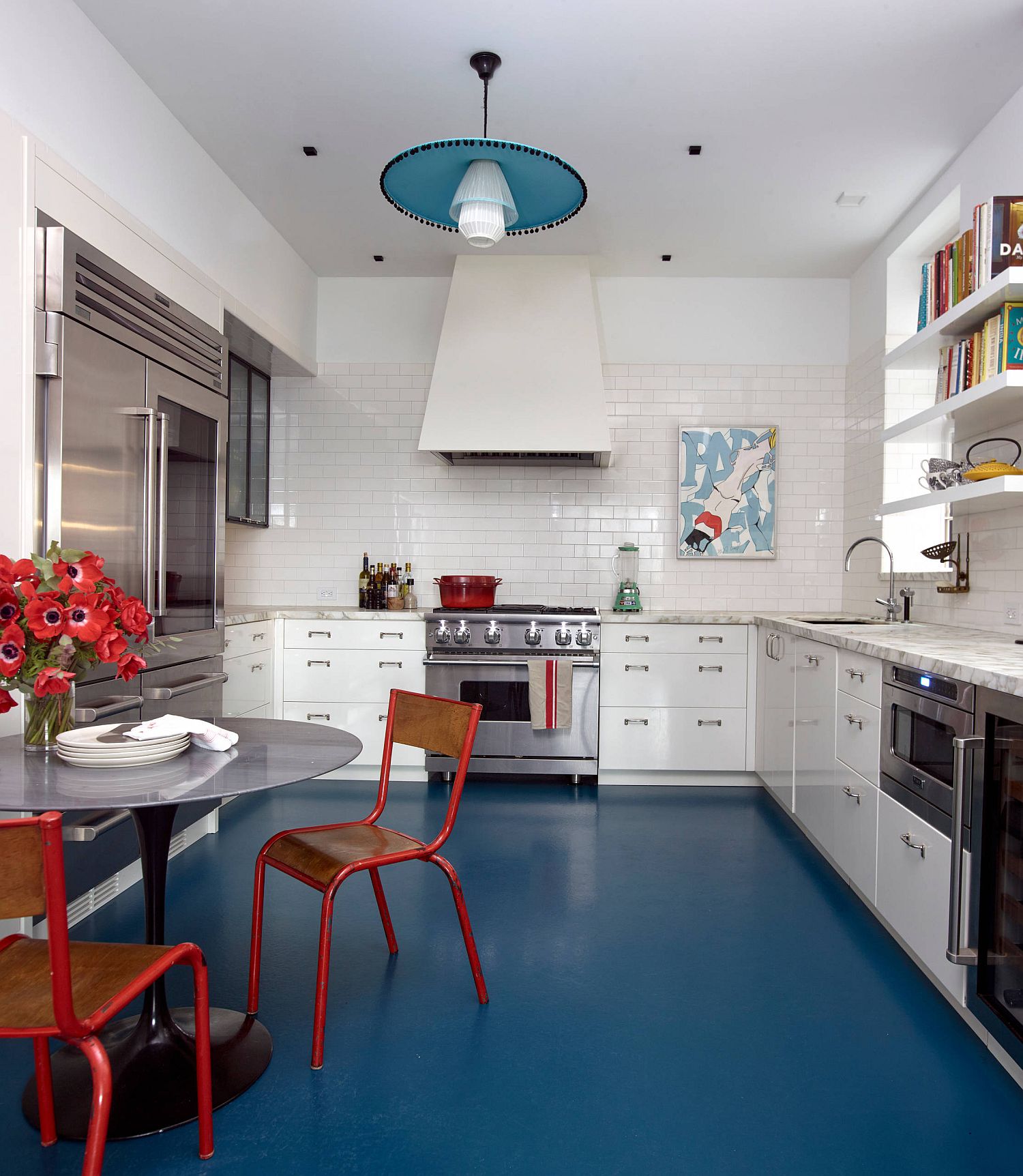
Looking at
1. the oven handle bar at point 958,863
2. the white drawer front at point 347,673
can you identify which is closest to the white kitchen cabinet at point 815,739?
the oven handle bar at point 958,863

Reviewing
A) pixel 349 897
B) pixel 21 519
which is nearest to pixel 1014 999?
pixel 349 897

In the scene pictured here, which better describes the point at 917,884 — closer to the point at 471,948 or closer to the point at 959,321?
the point at 471,948

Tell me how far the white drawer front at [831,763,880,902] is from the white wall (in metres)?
3.30

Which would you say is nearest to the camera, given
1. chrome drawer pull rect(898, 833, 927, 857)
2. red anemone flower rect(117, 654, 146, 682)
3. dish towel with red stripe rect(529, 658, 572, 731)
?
red anemone flower rect(117, 654, 146, 682)

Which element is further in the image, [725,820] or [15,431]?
[725,820]

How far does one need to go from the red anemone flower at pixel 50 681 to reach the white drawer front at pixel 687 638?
3.29m

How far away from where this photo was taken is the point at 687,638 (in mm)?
4715

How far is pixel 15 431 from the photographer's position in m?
2.45

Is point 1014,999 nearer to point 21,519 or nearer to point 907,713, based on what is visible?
point 907,713

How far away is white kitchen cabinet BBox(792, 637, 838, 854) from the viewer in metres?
3.34

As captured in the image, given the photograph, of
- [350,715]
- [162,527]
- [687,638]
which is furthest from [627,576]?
[162,527]

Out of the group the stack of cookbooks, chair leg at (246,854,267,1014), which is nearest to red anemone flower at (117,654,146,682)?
chair leg at (246,854,267,1014)

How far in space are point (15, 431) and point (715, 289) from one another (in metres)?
4.20

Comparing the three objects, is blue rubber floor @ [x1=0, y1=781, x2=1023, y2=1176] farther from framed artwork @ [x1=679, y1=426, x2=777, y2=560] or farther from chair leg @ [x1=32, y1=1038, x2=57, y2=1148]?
framed artwork @ [x1=679, y1=426, x2=777, y2=560]
